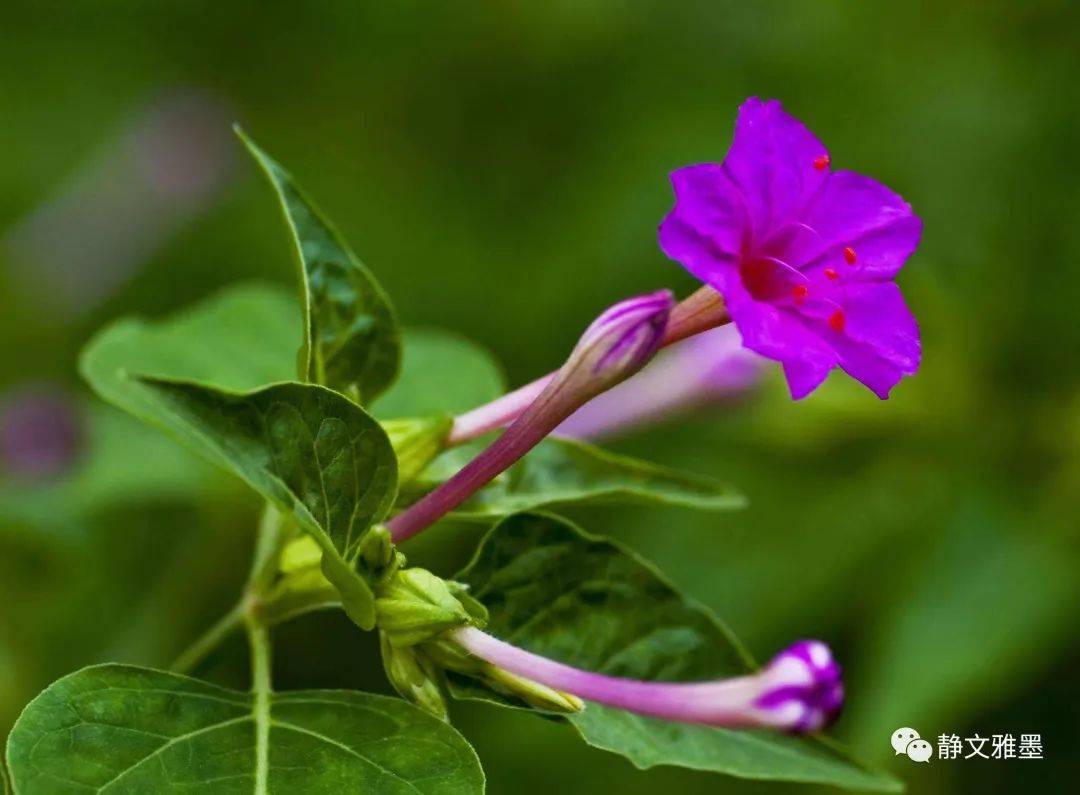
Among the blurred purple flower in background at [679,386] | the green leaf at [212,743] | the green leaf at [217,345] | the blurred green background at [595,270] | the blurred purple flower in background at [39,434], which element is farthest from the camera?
the blurred purple flower in background at [39,434]

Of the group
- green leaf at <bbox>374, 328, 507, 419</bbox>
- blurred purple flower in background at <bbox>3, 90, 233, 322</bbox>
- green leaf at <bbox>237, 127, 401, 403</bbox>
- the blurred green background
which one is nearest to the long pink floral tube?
green leaf at <bbox>237, 127, 401, 403</bbox>

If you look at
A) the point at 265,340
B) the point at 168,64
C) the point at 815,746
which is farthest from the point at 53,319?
the point at 815,746

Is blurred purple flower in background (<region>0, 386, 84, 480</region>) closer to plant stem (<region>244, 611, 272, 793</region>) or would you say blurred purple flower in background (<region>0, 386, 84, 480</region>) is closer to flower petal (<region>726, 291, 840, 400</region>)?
plant stem (<region>244, 611, 272, 793</region>)

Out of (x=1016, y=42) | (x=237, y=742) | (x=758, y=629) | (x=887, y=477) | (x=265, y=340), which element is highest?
(x=1016, y=42)

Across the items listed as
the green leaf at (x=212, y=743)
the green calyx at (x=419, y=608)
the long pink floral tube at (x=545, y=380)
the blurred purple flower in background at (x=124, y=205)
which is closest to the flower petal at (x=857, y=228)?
the long pink floral tube at (x=545, y=380)

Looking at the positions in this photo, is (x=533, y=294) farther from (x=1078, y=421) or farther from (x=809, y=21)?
(x=1078, y=421)

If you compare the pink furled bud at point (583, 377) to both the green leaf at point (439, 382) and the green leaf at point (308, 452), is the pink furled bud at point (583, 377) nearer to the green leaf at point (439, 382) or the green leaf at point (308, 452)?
the green leaf at point (308, 452)

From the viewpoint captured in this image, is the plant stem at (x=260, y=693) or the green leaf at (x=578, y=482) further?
the green leaf at (x=578, y=482)
